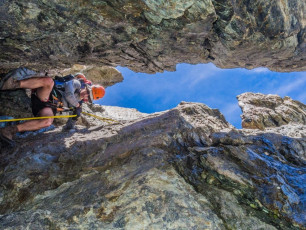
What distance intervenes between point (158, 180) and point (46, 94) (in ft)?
23.4

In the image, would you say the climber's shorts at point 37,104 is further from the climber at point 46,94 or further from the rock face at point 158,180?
the rock face at point 158,180

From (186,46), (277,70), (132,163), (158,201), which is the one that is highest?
(277,70)

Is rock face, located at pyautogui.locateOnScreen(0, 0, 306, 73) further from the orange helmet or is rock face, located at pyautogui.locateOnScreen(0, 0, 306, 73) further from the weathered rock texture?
the weathered rock texture

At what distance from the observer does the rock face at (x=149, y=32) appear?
7207 millimetres

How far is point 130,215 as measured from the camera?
16.3 feet

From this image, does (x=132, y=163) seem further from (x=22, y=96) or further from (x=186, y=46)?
(x=22, y=96)

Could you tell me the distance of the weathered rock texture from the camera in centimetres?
1437

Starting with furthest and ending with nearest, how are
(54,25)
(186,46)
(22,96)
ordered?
(22,96) → (186,46) → (54,25)

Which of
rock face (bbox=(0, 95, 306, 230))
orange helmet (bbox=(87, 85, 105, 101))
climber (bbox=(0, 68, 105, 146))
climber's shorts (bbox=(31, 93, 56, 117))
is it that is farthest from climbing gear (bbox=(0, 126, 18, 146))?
orange helmet (bbox=(87, 85, 105, 101))

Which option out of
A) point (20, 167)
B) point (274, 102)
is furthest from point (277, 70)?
point (20, 167)

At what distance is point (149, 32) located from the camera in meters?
8.91

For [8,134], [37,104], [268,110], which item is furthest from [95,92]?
[268,110]

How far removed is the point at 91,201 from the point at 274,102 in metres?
16.3

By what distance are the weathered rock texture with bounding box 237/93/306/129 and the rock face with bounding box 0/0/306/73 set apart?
4091mm
